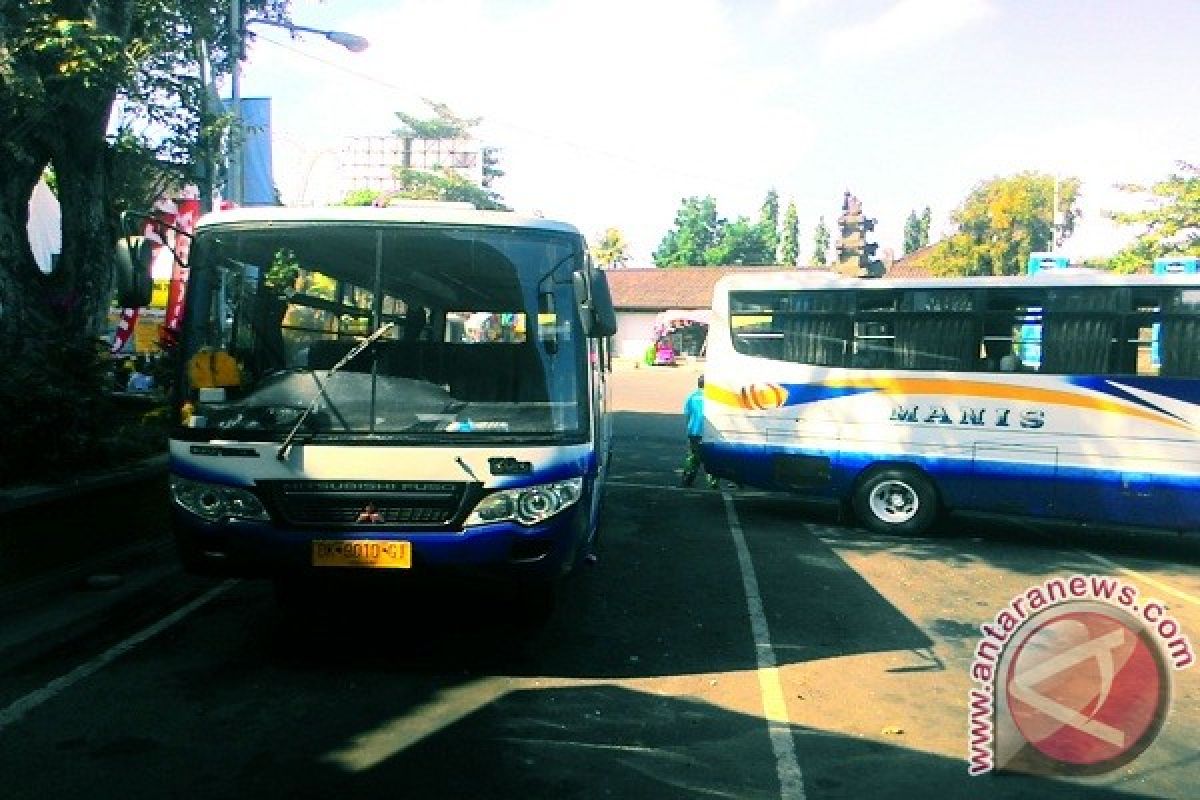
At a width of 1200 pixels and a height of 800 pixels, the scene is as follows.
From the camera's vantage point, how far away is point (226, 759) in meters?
4.03

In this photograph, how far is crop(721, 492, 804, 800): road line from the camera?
3.97 m

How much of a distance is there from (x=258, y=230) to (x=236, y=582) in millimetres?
3073

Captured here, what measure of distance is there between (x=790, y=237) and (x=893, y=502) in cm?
9431

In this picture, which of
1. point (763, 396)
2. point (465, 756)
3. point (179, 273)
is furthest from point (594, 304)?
point (179, 273)

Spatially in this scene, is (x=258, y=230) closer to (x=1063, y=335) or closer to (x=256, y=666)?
(x=256, y=666)

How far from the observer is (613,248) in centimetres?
8638

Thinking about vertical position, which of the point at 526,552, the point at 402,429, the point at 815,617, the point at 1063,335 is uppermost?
the point at 1063,335

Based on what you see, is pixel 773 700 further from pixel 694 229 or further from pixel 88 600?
pixel 694 229

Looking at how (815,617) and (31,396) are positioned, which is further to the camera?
(31,396)

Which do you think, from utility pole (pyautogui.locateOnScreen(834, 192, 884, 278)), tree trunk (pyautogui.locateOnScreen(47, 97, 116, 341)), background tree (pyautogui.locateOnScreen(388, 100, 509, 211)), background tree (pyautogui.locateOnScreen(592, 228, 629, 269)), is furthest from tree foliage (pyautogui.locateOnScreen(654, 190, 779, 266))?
tree trunk (pyautogui.locateOnScreen(47, 97, 116, 341))

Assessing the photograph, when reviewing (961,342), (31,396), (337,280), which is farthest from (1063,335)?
(31,396)

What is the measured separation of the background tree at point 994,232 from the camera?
43.6 m

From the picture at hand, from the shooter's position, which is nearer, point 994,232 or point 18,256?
point 18,256

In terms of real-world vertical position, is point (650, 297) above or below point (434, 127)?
below
